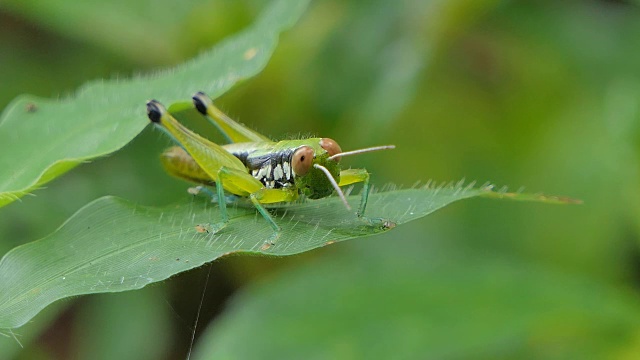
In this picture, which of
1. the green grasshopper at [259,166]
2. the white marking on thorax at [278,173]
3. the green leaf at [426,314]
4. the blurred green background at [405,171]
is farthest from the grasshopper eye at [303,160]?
the green leaf at [426,314]

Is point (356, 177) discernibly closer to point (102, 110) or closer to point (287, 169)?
point (287, 169)

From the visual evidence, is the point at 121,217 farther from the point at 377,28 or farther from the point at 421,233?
the point at 377,28

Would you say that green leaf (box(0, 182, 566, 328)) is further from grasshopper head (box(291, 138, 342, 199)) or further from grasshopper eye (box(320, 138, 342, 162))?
grasshopper eye (box(320, 138, 342, 162))

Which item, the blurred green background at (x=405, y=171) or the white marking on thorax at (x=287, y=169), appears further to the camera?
the blurred green background at (x=405, y=171)

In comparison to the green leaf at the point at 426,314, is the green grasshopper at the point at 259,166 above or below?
above

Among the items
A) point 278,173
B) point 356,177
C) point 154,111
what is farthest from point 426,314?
point 154,111

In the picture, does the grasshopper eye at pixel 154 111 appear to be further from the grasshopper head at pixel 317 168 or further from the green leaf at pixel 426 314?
the green leaf at pixel 426 314

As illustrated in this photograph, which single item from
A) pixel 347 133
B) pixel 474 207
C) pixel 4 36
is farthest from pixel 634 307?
pixel 4 36
